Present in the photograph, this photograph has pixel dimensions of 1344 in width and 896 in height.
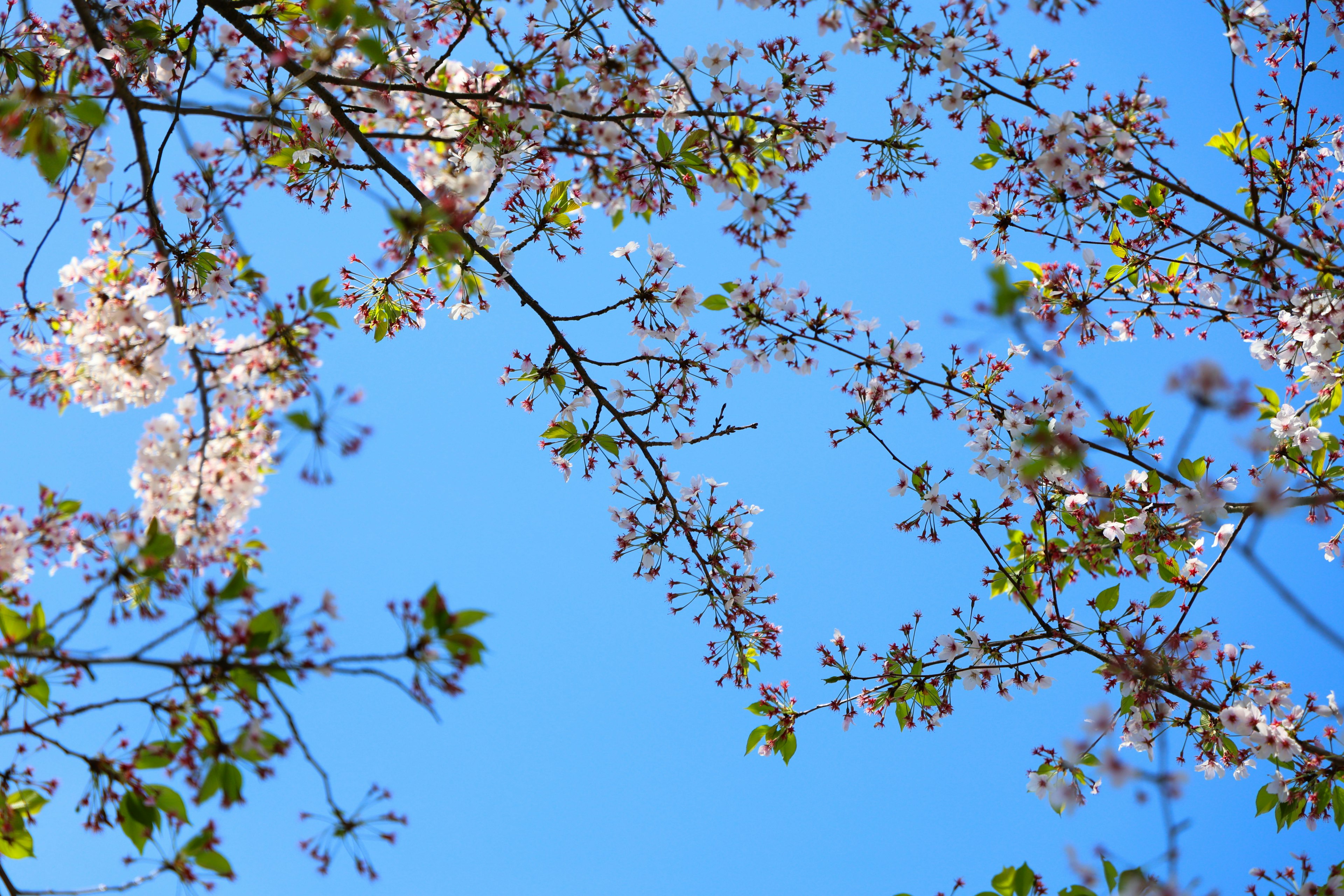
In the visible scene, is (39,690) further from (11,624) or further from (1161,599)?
(1161,599)

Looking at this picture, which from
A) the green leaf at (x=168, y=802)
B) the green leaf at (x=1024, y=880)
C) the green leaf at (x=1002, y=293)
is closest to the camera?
the green leaf at (x=1002, y=293)

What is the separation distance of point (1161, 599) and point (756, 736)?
2233mm

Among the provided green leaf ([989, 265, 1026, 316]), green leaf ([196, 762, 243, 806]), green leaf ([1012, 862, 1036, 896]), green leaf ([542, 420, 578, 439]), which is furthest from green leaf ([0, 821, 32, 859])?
green leaf ([1012, 862, 1036, 896])

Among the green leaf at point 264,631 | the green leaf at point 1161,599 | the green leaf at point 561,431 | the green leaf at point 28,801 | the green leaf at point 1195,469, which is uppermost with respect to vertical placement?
the green leaf at point 561,431

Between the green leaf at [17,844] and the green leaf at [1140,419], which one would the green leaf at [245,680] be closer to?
the green leaf at [17,844]

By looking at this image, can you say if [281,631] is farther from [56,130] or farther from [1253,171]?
[1253,171]

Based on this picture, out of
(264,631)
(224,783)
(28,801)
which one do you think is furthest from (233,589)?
(28,801)

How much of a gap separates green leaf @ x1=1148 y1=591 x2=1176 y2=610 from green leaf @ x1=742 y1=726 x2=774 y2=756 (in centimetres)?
209

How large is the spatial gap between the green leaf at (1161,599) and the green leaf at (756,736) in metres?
2.09

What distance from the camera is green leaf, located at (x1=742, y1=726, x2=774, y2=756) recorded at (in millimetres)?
4031

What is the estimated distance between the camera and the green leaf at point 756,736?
403cm

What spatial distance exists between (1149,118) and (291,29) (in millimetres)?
4245

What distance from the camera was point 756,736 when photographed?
13.3 feet

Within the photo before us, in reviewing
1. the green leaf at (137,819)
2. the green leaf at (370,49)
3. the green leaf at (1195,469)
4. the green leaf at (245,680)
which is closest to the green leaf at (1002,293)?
the green leaf at (370,49)
